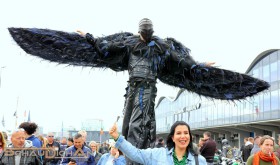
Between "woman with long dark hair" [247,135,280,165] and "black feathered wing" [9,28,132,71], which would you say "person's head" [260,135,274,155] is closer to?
"woman with long dark hair" [247,135,280,165]

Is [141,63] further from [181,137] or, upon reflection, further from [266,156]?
[266,156]

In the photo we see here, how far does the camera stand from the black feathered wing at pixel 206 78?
5484 millimetres

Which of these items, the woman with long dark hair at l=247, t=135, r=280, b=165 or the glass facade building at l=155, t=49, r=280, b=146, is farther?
the glass facade building at l=155, t=49, r=280, b=146

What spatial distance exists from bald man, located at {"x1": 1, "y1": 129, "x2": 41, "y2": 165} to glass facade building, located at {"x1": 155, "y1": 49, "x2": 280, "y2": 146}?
16916mm

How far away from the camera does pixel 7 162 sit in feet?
15.3

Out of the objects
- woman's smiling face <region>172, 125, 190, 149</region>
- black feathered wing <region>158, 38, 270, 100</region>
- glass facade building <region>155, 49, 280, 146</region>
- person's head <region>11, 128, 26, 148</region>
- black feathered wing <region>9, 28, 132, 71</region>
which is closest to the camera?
woman's smiling face <region>172, 125, 190, 149</region>

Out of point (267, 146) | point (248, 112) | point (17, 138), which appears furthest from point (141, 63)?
point (248, 112)

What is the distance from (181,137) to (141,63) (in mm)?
1943

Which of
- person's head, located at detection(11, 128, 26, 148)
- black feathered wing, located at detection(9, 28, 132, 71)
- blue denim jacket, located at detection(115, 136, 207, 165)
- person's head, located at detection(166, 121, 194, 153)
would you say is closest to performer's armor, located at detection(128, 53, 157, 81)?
black feathered wing, located at detection(9, 28, 132, 71)

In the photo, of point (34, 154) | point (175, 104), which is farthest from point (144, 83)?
point (175, 104)

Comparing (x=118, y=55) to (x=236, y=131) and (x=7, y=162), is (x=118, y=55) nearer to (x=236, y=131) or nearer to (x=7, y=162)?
(x=7, y=162)

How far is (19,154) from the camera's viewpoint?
4.77 m

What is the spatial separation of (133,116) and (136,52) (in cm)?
88

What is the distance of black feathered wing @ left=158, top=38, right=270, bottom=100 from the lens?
548 centimetres
